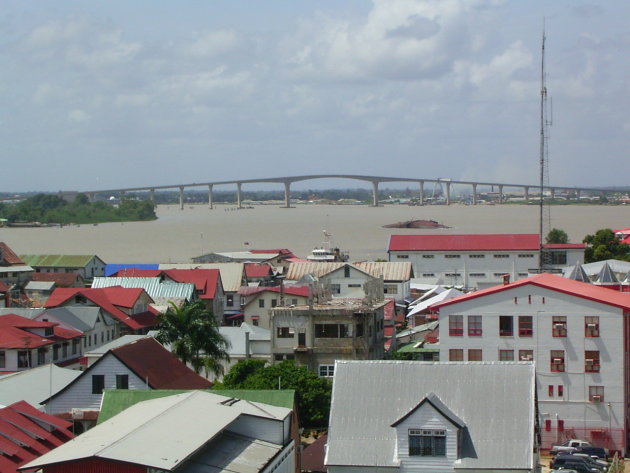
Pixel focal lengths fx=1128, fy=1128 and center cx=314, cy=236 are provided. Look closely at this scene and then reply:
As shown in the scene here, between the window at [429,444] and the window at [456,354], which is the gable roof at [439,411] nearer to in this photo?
the window at [429,444]

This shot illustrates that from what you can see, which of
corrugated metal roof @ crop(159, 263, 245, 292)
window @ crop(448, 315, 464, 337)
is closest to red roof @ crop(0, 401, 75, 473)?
window @ crop(448, 315, 464, 337)

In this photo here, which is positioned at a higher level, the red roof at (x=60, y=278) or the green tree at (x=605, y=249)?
the green tree at (x=605, y=249)

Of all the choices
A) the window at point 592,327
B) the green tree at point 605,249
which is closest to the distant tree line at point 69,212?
the green tree at point 605,249

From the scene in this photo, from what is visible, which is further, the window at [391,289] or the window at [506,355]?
the window at [391,289]

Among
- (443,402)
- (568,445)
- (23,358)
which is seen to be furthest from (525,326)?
(23,358)

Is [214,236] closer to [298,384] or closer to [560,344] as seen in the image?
[560,344]

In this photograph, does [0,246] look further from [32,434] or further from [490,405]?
[490,405]
